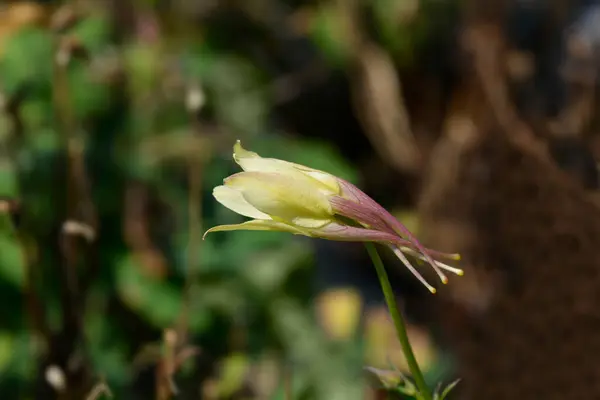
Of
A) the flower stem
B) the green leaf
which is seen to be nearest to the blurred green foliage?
the green leaf

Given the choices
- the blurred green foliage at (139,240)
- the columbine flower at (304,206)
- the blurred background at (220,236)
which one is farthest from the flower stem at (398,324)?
the blurred green foliage at (139,240)

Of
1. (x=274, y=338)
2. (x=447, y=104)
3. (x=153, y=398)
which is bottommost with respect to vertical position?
(x=153, y=398)

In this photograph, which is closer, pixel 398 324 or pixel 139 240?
pixel 398 324

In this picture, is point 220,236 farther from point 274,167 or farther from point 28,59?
point 274,167

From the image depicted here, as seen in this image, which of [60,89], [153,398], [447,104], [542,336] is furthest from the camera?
[447,104]

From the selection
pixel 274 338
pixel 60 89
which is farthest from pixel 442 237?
pixel 60 89

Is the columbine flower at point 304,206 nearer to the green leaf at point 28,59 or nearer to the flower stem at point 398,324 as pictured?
the flower stem at point 398,324

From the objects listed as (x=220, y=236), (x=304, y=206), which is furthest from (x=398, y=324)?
(x=220, y=236)

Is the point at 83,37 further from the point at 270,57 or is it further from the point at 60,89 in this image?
the point at 270,57
